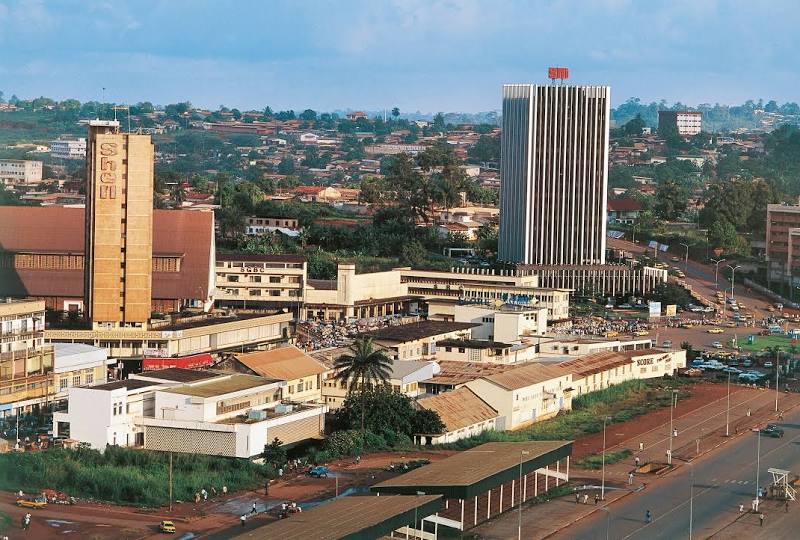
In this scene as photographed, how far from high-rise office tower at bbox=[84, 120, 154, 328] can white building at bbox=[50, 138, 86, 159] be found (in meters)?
75.3

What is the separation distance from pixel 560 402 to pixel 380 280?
19416 millimetres

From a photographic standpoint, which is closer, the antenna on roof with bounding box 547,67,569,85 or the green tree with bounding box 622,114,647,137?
the antenna on roof with bounding box 547,67,569,85

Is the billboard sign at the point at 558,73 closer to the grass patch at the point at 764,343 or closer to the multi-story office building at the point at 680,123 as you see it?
the grass patch at the point at 764,343

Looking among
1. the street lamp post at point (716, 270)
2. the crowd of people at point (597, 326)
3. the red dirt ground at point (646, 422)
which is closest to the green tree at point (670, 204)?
the street lamp post at point (716, 270)

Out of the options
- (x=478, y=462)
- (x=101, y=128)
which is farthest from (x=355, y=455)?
(x=101, y=128)

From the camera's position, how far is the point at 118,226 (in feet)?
150

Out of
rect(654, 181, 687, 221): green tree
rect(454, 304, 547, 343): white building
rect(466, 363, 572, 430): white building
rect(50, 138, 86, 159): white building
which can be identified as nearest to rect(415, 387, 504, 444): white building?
rect(466, 363, 572, 430): white building

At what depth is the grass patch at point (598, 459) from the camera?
3709 centimetres

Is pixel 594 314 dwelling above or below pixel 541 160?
below

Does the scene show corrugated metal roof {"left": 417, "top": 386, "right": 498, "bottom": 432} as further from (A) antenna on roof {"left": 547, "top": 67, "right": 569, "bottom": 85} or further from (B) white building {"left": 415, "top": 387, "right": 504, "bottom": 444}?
(A) antenna on roof {"left": 547, "top": 67, "right": 569, "bottom": 85}

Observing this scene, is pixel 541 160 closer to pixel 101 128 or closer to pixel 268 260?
pixel 268 260

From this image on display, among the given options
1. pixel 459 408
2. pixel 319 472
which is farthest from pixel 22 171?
pixel 319 472

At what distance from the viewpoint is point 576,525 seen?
31859 mm

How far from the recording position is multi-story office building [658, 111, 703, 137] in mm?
167250
